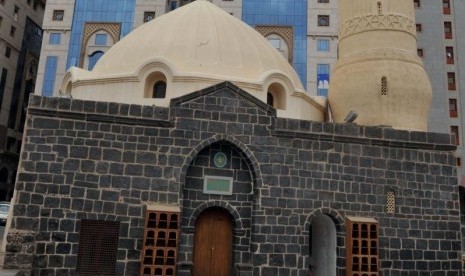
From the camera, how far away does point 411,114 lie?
35.7 ft

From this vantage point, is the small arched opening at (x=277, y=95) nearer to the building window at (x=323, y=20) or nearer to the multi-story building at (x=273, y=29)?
the multi-story building at (x=273, y=29)

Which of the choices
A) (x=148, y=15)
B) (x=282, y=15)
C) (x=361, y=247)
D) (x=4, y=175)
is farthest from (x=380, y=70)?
(x=4, y=175)

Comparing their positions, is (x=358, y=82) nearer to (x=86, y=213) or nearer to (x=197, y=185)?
(x=197, y=185)

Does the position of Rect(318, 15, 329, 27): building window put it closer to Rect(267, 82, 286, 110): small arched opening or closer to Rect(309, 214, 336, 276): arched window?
Rect(267, 82, 286, 110): small arched opening

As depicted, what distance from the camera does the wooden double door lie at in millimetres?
9062

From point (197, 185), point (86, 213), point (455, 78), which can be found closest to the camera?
point (86, 213)

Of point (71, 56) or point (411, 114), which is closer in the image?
point (411, 114)

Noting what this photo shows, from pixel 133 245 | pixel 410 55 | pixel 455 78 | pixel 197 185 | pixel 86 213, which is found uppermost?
pixel 455 78

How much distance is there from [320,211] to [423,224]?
96.2 inches

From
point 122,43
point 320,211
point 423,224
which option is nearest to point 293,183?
point 320,211

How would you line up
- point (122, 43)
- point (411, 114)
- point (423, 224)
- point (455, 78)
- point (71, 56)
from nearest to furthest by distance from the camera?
1. point (423, 224)
2. point (411, 114)
3. point (122, 43)
4. point (455, 78)
5. point (71, 56)

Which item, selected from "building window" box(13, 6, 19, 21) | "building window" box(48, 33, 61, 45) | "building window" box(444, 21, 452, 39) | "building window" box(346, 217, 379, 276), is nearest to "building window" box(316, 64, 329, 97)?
"building window" box(444, 21, 452, 39)

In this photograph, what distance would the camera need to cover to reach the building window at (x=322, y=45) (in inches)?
1220

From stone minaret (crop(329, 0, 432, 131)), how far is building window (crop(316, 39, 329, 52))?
19.2 metres
